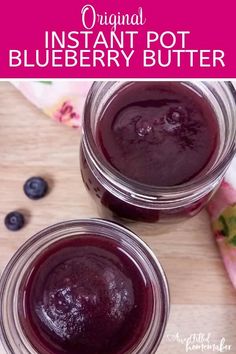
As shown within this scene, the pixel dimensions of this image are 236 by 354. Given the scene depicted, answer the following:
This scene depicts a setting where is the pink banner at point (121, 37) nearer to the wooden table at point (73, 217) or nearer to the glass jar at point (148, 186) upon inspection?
the glass jar at point (148, 186)

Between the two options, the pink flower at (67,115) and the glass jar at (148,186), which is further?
the pink flower at (67,115)

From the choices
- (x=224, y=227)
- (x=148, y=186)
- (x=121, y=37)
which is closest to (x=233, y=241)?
(x=224, y=227)

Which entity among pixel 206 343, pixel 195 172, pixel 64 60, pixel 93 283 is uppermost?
pixel 64 60

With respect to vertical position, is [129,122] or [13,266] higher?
[129,122]

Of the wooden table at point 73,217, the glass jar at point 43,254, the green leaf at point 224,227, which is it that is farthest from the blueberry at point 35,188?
the green leaf at point 224,227

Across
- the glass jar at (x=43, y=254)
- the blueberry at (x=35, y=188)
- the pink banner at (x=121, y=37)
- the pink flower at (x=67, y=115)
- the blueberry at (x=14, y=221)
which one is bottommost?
the glass jar at (x=43, y=254)

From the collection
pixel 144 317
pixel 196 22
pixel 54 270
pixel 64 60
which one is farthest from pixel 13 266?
pixel 196 22

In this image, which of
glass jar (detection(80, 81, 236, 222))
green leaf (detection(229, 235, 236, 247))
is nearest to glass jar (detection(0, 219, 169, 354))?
glass jar (detection(80, 81, 236, 222))

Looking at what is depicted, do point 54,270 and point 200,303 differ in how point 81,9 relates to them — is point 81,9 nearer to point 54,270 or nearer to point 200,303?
point 54,270
